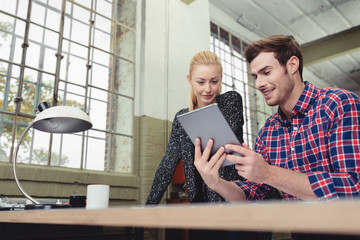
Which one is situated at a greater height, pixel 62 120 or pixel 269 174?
pixel 62 120

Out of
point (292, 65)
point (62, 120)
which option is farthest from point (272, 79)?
point (62, 120)

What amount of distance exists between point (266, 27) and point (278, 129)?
517cm

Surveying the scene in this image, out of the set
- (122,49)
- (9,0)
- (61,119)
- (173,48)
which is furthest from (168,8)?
(61,119)

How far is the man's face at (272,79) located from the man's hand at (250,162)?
45cm

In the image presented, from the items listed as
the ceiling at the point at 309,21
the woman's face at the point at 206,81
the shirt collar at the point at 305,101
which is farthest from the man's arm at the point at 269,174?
the ceiling at the point at 309,21

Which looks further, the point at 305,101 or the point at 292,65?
the point at 292,65

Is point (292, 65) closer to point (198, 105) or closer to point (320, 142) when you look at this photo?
point (320, 142)

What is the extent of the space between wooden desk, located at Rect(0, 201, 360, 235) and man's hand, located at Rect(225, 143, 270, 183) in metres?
0.54

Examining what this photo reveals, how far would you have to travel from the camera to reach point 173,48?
13.8 ft

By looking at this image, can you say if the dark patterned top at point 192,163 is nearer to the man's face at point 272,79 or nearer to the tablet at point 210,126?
the man's face at point 272,79

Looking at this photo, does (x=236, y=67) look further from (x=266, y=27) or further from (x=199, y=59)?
(x=199, y=59)

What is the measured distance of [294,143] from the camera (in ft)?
4.23

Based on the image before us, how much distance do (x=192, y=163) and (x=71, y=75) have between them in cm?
216

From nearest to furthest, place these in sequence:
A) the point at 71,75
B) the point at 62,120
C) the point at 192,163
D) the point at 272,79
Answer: the point at 272,79
the point at 62,120
the point at 192,163
the point at 71,75
